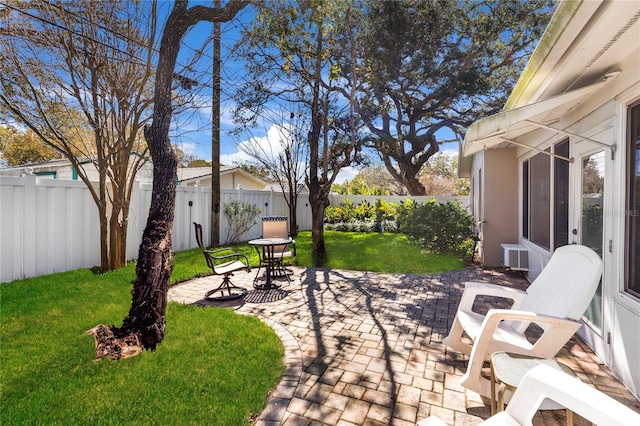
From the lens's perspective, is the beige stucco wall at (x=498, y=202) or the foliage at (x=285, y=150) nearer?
the beige stucco wall at (x=498, y=202)

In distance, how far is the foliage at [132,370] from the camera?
239 cm

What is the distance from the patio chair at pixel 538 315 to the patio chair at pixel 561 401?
3.01ft

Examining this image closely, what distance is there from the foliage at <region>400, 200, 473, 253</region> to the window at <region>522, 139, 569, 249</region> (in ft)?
7.27

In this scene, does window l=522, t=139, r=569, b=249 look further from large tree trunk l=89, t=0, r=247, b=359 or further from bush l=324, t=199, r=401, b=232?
bush l=324, t=199, r=401, b=232

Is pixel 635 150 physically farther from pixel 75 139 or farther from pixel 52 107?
pixel 75 139

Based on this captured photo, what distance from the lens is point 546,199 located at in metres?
5.46

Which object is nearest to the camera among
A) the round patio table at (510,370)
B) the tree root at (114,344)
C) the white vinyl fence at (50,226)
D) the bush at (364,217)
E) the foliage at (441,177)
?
the round patio table at (510,370)

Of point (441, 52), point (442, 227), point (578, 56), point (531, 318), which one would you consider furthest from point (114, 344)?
point (441, 52)

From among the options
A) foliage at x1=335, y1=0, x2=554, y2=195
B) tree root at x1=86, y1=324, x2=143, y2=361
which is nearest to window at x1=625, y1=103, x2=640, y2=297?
tree root at x1=86, y1=324, x2=143, y2=361

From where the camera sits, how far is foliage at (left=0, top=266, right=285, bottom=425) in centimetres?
239

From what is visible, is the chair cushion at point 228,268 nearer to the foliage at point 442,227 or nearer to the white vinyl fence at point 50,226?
the white vinyl fence at point 50,226

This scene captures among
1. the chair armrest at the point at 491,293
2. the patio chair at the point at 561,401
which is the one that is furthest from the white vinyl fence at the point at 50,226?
the chair armrest at the point at 491,293

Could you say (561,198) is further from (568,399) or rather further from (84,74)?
(84,74)

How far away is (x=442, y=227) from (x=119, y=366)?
28.3 ft
